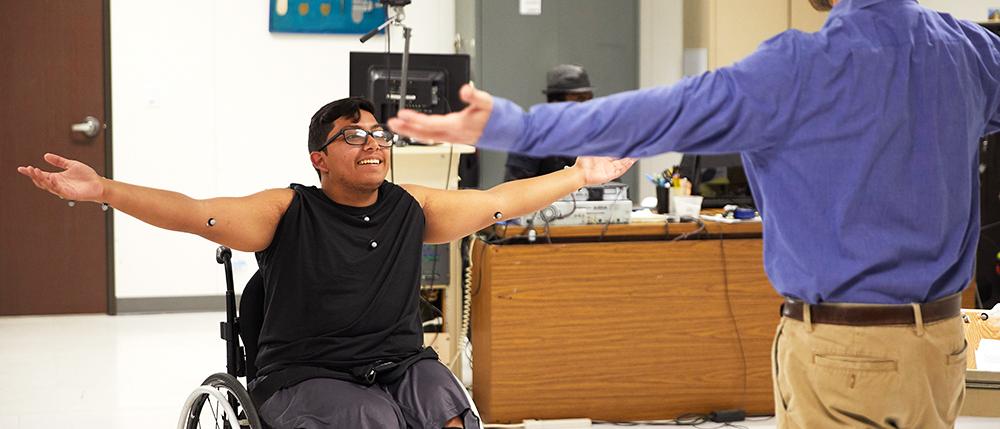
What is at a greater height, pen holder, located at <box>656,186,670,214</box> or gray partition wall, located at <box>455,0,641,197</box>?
gray partition wall, located at <box>455,0,641,197</box>

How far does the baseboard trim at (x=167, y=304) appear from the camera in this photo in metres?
7.26

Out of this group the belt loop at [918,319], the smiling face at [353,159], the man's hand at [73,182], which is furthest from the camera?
the smiling face at [353,159]

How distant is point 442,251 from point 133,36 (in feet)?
10.9

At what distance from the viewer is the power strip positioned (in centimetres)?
428

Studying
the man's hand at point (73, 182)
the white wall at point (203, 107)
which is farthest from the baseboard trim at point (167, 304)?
the man's hand at point (73, 182)

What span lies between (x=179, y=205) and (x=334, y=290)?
1.43ft

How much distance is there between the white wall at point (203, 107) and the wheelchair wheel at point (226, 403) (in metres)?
4.21

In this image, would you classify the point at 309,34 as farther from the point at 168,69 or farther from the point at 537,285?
the point at 537,285

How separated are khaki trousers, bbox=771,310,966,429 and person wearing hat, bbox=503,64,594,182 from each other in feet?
11.3

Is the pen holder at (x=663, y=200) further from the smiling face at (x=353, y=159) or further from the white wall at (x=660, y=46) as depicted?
the white wall at (x=660, y=46)

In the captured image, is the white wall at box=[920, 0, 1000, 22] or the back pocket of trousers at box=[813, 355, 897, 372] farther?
the white wall at box=[920, 0, 1000, 22]

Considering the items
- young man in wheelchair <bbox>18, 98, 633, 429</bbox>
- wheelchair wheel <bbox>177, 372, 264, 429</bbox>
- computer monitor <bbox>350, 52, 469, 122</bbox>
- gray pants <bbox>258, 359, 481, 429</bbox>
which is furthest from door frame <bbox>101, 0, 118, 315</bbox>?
gray pants <bbox>258, 359, 481, 429</bbox>

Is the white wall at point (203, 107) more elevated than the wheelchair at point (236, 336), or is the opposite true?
the white wall at point (203, 107)

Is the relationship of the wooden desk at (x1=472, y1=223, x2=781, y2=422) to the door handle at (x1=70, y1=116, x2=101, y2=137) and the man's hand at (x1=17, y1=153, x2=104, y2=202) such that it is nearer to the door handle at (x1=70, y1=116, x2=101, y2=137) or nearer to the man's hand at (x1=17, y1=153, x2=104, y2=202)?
the man's hand at (x1=17, y1=153, x2=104, y2=202)
